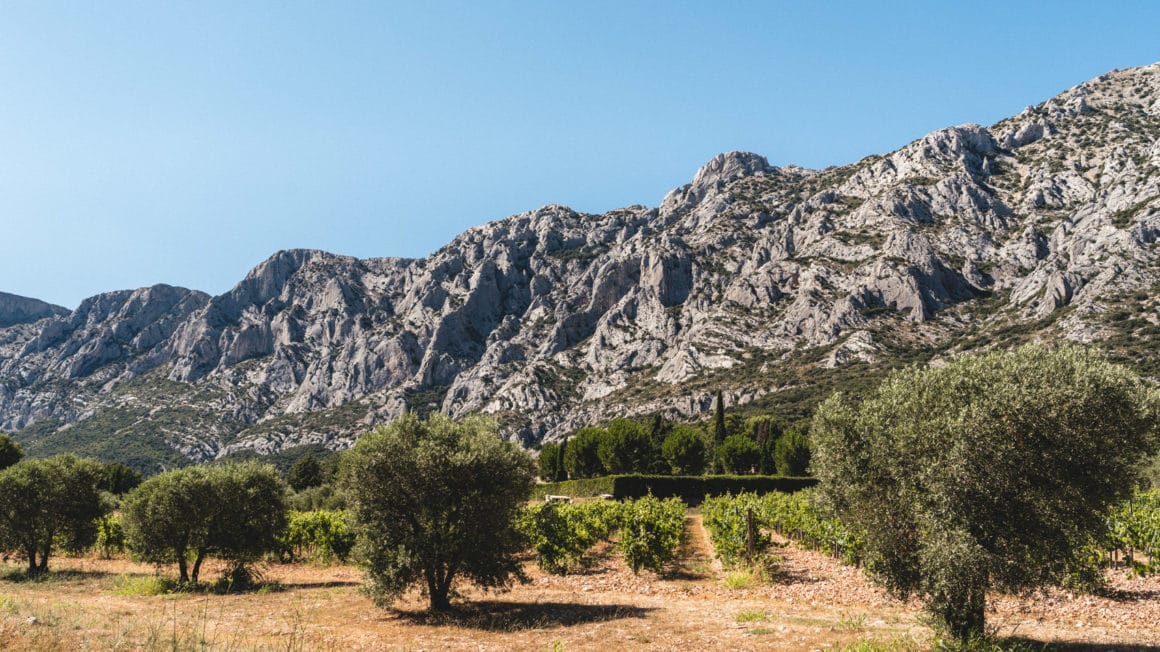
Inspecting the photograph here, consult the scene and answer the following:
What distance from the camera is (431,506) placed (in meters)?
19.6

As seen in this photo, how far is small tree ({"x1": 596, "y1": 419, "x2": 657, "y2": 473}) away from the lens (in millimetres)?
91625

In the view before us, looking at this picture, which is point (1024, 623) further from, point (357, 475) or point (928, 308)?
point (928, 308)

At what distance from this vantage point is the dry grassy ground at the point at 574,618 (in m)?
14.6

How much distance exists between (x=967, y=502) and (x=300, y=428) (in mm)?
199174

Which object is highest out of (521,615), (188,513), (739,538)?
(188,513)

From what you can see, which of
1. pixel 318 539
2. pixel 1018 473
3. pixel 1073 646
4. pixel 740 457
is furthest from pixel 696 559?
pixel 740 457

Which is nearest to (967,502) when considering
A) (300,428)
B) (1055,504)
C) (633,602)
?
(1055,504)

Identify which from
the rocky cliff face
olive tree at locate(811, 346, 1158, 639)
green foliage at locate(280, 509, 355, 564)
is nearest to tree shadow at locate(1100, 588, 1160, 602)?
olive tree at locate(811, 346, 1158, 639)

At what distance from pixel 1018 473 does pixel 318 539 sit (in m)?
37.1

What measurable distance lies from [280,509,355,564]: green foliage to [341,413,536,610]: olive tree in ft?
57.8

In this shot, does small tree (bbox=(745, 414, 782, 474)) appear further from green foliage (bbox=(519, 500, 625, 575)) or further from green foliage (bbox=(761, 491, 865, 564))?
green foliage (bbox=(519, 500, 625, 575))

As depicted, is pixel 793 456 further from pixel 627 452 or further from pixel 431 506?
pixel 431 506

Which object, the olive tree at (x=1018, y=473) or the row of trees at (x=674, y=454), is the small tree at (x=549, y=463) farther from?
the olive tree at (x=1018, y=473)

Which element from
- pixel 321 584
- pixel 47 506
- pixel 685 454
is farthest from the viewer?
pixel 685 454
